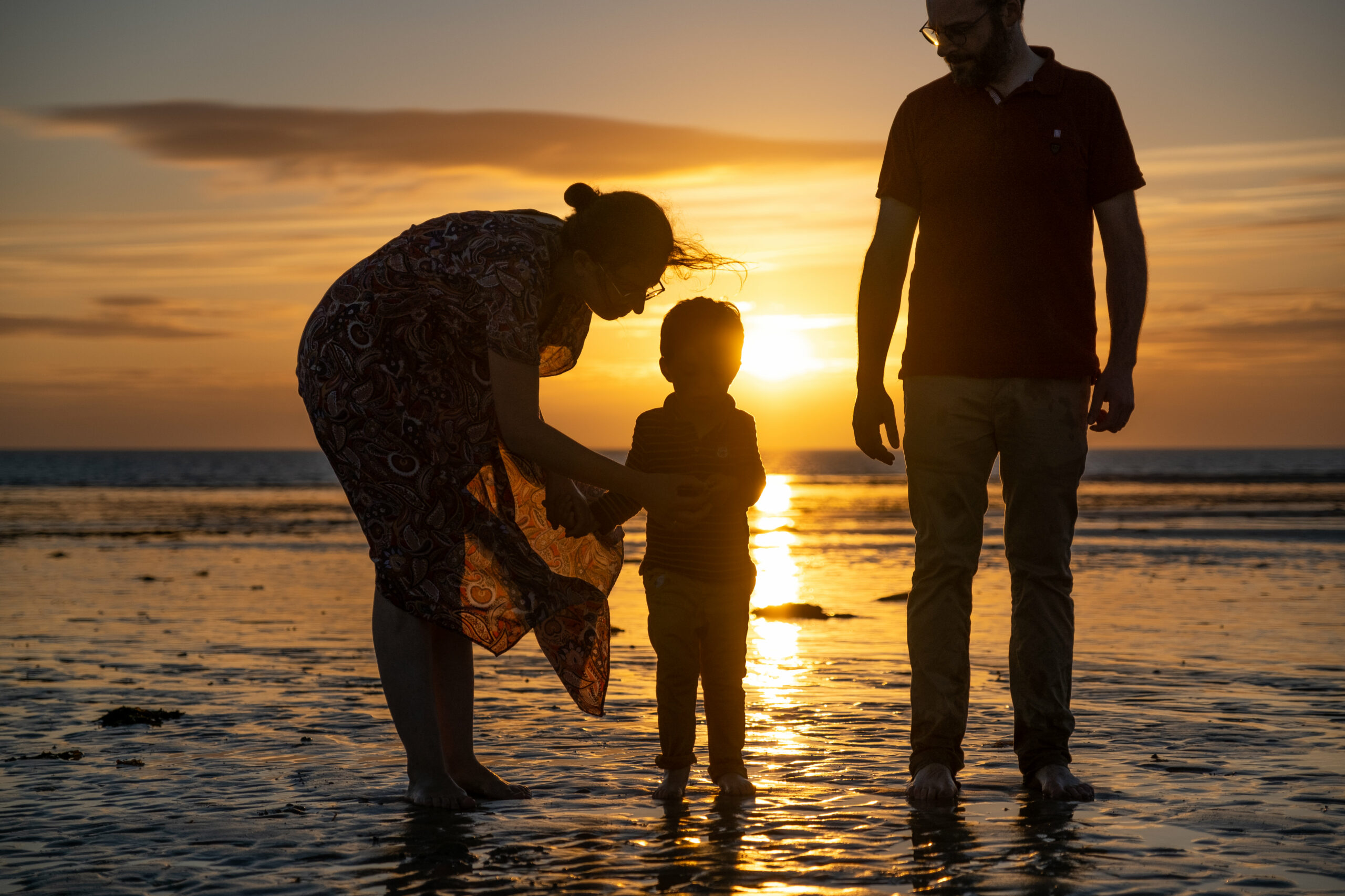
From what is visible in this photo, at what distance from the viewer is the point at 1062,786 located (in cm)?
347

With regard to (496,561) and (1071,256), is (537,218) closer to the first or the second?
(496,561)

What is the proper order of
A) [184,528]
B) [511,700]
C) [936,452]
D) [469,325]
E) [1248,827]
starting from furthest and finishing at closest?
[184,528], [511,700], [936,452], [469,325], [1248,827]

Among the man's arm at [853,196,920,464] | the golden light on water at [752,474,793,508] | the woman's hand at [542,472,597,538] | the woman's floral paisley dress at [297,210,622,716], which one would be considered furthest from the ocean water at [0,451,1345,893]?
the golden light on water at [752,474,793,508]

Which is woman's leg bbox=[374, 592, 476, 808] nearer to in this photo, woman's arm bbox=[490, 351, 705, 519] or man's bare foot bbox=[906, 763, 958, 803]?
woman's arm bbox=[490, 351, 705, 519]

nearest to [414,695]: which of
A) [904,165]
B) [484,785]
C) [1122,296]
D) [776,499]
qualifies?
[484,785]

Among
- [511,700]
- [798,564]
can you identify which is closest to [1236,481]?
[798,564]

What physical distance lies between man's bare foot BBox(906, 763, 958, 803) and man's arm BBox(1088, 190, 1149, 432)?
1.13 metres

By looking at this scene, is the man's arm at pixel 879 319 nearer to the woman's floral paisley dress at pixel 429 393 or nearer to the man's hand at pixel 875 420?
the man's hand at pixel 875 420

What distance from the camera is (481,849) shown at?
298 centimetres

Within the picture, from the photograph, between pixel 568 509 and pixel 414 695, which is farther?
pixel 568 509

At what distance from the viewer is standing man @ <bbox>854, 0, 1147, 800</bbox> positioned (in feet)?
11.9

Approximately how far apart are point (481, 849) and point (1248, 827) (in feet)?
6.41

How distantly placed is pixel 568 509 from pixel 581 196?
3.13 feet

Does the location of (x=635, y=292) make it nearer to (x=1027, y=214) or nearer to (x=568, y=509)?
(x=568, y=509)
